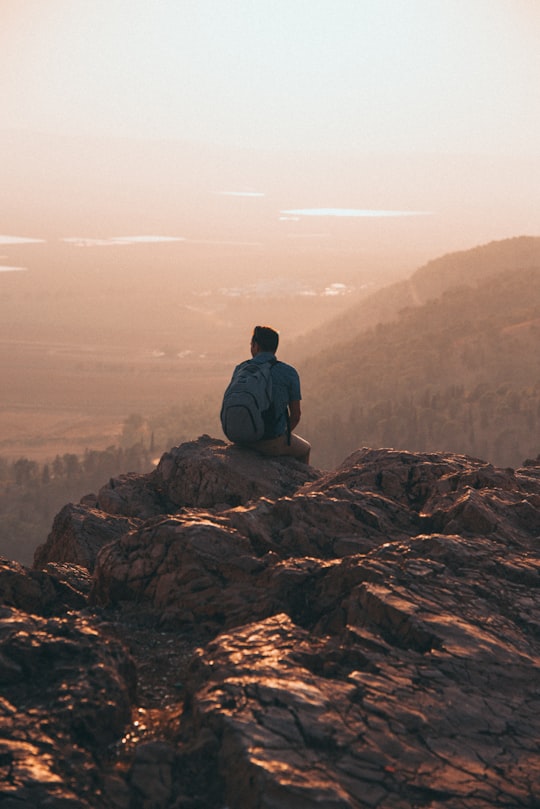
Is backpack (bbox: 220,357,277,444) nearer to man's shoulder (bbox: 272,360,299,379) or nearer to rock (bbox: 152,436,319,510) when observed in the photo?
man's shoulder (bbox: 272,360,299,379)

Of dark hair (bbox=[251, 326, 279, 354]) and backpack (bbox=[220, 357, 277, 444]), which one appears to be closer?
backpack (bbox=[220, 357, 277, 444])

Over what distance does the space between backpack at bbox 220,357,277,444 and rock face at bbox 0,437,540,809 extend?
205 cm

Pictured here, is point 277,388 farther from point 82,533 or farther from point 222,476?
point 82,533

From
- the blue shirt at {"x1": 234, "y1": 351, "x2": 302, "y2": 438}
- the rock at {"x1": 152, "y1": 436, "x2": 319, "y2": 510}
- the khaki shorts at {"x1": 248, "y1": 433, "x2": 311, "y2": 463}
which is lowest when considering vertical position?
the rock at {"x1": 152, "y1": 436, "x2": 319, "y2": 510}

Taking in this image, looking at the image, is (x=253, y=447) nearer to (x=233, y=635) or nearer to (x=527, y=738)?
(x=233, y=635)

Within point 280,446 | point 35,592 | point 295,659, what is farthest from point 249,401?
point 295,659

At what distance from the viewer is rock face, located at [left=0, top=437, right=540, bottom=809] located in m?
6.49

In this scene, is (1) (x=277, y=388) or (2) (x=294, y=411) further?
(2) (x=294, y=411)

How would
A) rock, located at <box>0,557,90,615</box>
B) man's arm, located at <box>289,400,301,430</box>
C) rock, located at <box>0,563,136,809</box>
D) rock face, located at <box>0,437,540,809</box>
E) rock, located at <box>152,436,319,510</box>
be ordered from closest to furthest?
rock, located at <box>0,563,136,809</box>, rock face, located at <box>0,437,540,809</box>, rock, located at <box>0,557,90,615</box>, rock, located at <box>152,436,319,510</box>, man's arm, located at <box>289,400,301,430</box>

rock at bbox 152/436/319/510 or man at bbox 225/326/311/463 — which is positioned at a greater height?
man at bbox 225/326/311/463

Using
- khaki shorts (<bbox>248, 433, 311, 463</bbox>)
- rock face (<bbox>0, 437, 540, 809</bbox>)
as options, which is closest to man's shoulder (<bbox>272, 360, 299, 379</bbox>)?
khaki shorts (<bbox>248, 433, 311, 463</bbox>)

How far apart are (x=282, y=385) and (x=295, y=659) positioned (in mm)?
6418

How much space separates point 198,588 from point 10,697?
2.78 meters

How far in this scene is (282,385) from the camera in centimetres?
1365
